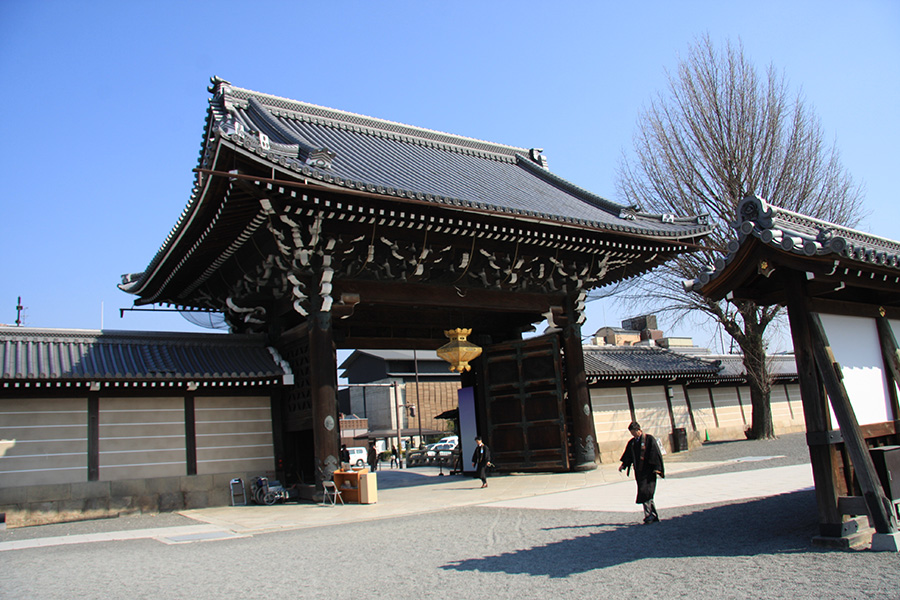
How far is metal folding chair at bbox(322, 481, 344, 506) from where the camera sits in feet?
40.2

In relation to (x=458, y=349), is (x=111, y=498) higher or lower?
lower

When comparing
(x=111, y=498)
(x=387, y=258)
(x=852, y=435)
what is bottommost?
(x=111, y=498)

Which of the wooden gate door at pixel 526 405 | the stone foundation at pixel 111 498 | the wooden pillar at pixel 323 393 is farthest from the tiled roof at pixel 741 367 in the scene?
the stone foundation at pixel 111 498

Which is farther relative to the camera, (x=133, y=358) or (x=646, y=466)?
(x=133, y=358)

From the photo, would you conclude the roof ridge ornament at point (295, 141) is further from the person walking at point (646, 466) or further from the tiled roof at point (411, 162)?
the person walking at point (646, 466)

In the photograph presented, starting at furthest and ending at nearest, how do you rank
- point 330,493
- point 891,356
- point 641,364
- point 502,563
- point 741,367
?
1. point 741,367
2. point 641,364
3. point 330,493
4. point 891,356
5. point 502,563

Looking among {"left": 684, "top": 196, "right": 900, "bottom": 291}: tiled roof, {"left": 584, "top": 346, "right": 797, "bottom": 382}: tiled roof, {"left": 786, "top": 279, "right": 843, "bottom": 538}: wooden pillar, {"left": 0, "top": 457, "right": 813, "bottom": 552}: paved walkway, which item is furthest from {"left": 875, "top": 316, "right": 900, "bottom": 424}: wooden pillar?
{"left": 584, "top": 346, "right": 797, "bottom": 382}: tiled roof

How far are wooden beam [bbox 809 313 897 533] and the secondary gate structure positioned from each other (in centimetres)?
749

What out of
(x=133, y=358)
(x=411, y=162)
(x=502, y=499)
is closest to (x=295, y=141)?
(x=411, y=162)

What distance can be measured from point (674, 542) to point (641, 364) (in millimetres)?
14970

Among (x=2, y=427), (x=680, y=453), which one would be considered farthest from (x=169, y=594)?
(x=680, y=453)

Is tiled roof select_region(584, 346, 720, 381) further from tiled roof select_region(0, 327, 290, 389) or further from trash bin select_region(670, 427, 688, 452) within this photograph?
tiled roof select_region(0, 327, 290, 389)

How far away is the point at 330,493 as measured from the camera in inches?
486

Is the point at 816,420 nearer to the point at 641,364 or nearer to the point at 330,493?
the point at 330,493
